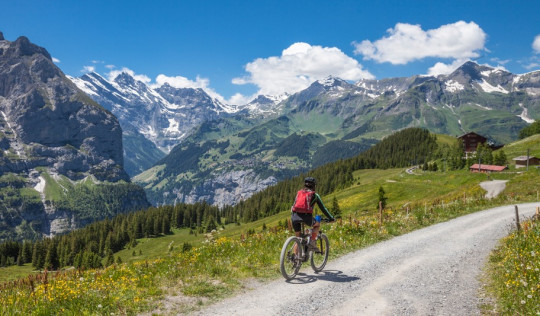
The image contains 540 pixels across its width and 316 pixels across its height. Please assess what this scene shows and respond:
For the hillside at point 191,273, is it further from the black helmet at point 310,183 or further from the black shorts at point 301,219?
the black helmet at point 310,183

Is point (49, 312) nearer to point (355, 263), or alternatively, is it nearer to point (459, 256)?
point (355, 263)

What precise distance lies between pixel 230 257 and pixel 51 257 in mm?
161354

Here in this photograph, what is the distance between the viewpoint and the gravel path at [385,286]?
416 inches

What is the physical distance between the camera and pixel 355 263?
16234mm

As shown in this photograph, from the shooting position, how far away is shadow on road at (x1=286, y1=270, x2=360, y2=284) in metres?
13.6

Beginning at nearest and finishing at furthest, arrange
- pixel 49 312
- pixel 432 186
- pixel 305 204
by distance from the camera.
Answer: pixel 49 312 → pixel 305 204 → pixel 432 186

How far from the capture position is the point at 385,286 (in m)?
12.6

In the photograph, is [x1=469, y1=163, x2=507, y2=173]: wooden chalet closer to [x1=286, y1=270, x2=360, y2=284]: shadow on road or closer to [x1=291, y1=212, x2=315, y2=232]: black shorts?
[x1=286, y1=270, x2=360, y2=284]: shadow on road

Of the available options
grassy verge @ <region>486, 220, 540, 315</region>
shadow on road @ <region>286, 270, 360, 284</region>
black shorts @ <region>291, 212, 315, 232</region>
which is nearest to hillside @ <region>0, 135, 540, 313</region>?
shadow on road @ <region>286, 270, 360, 284</region>

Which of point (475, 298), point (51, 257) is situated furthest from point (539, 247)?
point (51, 257)

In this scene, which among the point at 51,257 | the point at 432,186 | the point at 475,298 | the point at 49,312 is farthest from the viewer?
the point at 51,257

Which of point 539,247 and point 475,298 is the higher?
point 539,247

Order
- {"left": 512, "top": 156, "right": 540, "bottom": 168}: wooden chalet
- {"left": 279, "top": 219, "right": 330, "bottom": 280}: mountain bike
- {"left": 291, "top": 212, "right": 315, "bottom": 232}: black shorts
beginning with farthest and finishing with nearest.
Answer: {"left": 512, "top": 156, "right": 540, "bottom": 168}: wooden chalet
{"left": 291, "top": 212, "right": 315, "bottom": 232}: black shorts
{"left": 279, "top": 219, "right": 330, "bottom": 280}: mountain bike

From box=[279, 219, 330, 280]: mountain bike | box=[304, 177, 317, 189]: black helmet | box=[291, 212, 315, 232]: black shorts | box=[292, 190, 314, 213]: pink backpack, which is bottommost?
box=[279, 219, 330, 280]: mountain bike
